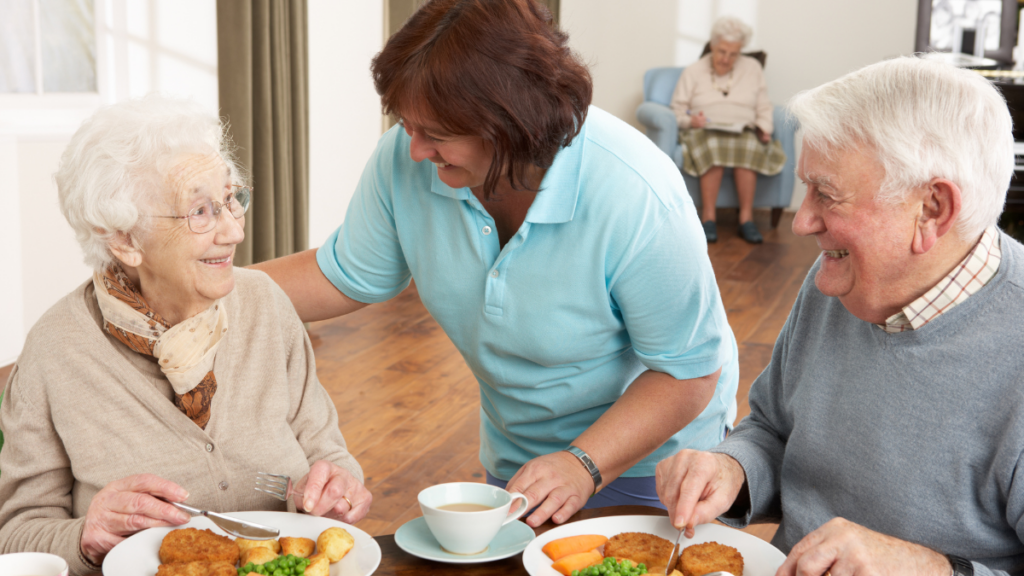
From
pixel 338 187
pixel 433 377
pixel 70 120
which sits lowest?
pixel 433 377

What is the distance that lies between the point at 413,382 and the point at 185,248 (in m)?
2.48

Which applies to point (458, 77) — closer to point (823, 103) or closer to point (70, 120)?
point (823, 103)

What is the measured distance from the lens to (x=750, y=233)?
6.56 meters

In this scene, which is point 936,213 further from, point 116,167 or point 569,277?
point 116,167

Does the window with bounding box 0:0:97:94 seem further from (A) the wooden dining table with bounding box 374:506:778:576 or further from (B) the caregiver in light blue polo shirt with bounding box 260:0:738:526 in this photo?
(A) the wooden dining table with bounding box 374:506:778:576

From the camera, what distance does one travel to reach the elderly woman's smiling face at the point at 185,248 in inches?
49.7

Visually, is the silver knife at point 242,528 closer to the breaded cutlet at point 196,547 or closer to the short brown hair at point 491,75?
the breaded cutlet at point 196,547

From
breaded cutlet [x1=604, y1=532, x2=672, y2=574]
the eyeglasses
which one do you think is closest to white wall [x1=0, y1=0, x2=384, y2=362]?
the eyeglasses

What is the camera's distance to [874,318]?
1.12m

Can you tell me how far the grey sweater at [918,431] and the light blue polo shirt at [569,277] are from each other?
0.64ft

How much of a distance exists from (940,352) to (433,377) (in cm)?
286

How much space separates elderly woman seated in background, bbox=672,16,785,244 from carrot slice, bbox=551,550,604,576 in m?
5.76

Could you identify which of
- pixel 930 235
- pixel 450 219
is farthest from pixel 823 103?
pixel 450 219

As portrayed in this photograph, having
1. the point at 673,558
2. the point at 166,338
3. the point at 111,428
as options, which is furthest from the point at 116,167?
the point at 673,558
